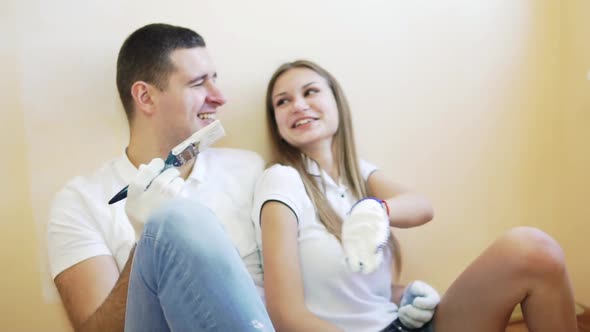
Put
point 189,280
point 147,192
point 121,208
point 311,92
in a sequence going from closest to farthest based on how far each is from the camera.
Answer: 1. point 189,280
2. point 147,192
3. point 121,208
4. point 311,92

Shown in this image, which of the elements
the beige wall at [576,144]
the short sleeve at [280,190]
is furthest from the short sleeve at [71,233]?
the beige wall at [576,144]

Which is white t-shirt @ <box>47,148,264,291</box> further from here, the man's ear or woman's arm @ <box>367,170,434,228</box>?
woman's arm @ <box>367,170,434,228</box>

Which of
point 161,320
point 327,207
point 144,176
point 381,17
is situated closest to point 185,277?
point 161,320

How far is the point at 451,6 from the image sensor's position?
1.38 metres

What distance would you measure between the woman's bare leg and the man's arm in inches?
23.9

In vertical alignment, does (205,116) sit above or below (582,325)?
above

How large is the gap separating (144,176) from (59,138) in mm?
398

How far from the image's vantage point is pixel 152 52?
1090 millimetres

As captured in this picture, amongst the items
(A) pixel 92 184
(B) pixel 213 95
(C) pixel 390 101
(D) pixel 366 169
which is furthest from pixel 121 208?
(C) pixel 390 101

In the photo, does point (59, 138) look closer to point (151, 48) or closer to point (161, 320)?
point (151, 48)

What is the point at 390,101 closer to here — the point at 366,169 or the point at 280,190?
the point at 366,169

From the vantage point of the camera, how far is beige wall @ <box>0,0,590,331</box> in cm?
109

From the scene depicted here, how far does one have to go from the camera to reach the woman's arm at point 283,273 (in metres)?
0.92

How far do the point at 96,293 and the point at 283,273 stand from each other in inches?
13.7
